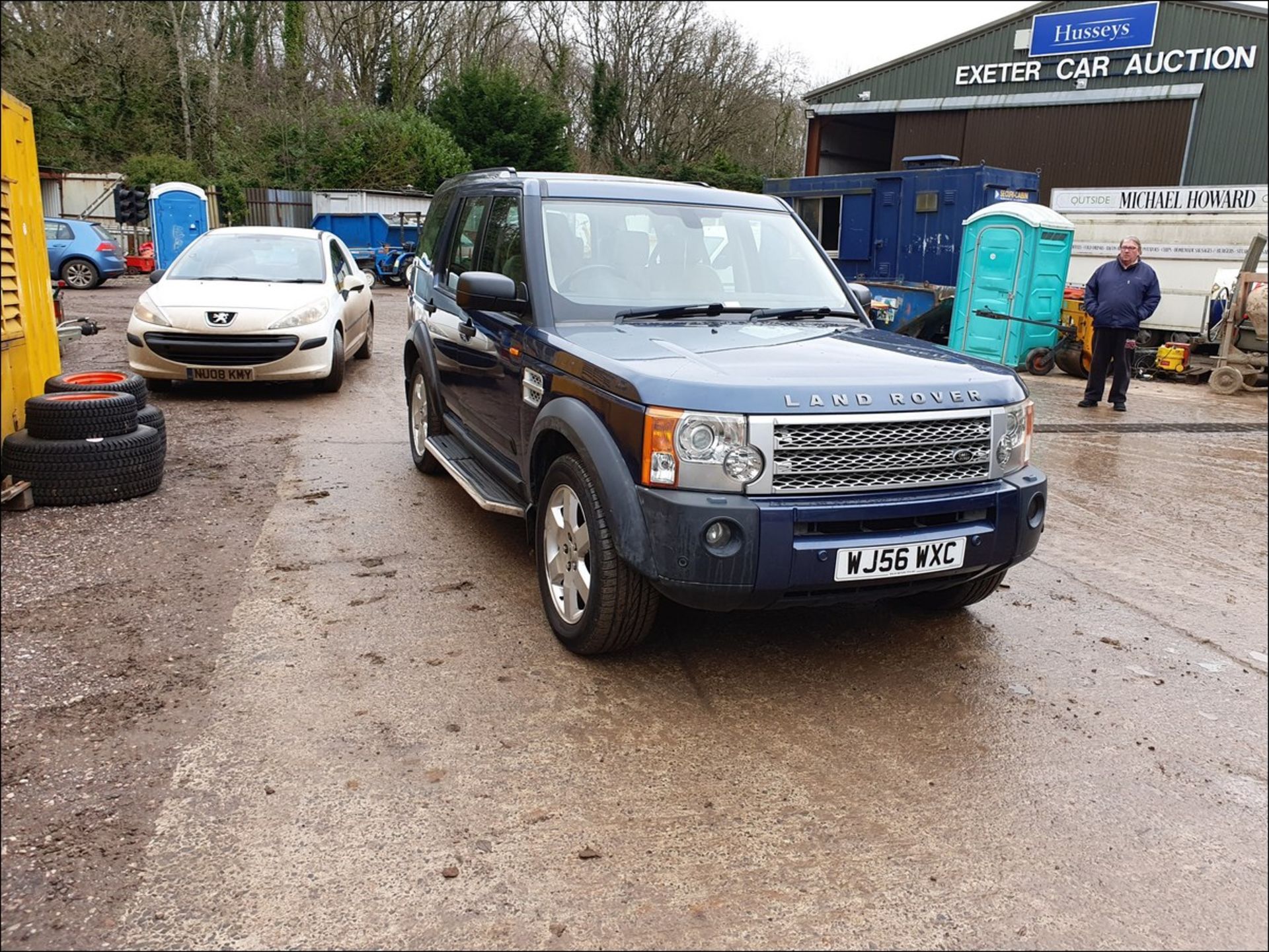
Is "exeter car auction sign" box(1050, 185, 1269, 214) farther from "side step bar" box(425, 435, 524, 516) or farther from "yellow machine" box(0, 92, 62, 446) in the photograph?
"yellow machine" box(0, 92, 62, 446)

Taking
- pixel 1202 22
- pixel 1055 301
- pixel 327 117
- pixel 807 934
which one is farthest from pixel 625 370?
pixel 327 117

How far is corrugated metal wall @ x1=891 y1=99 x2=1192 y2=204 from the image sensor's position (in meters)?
24.0

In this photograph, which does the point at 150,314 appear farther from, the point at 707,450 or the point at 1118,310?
the point at 1118,310

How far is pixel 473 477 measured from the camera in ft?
17.6

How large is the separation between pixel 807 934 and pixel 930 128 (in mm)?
27958

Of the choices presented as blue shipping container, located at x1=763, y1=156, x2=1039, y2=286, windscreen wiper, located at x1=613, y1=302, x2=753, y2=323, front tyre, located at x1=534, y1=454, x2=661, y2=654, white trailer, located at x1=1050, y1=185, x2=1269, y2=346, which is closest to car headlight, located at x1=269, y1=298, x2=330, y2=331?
windscreen wiper, located at x1=613, y1=302, x2=753, y2=323

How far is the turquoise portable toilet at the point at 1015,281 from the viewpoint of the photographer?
13656mm

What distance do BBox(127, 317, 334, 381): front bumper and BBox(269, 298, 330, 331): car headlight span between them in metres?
0.05

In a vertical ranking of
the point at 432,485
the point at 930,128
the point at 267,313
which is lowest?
the point at 432,485

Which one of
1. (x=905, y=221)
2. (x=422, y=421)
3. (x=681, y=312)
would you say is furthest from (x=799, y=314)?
(x=905, y=221)

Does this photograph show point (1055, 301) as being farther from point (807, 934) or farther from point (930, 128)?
point (930, 128)

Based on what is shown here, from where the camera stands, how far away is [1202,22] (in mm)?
22688

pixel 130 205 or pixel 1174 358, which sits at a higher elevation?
pixel 130 205

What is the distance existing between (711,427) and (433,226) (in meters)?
4.30
